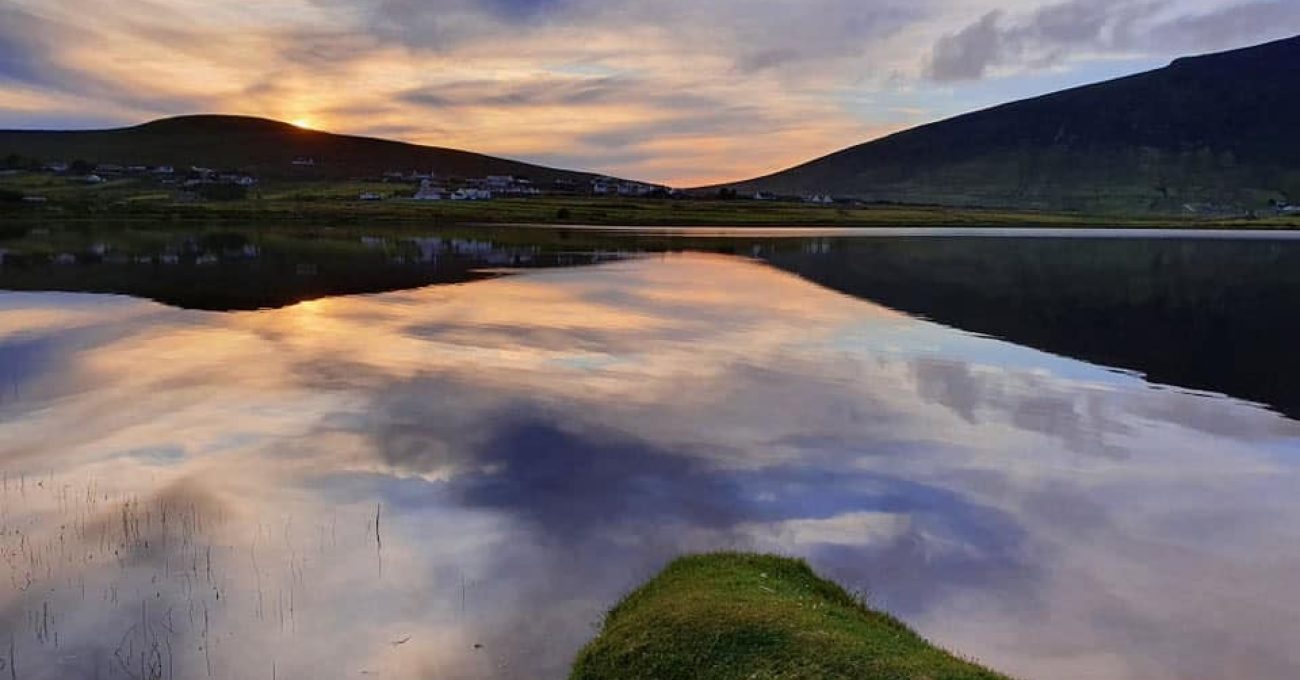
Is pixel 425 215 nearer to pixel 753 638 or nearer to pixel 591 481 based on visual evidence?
pixel 591 481

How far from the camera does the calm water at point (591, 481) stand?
11.9m

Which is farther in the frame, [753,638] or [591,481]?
[591,481]

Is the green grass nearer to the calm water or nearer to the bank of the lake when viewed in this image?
the calm water

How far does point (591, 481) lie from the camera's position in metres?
17.9

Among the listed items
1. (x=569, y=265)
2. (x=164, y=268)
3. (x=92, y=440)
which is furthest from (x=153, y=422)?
(x=569, y=265)

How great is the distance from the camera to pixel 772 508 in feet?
54.3

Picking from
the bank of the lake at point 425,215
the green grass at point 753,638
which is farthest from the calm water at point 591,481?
the bank of the lake at point 425,215

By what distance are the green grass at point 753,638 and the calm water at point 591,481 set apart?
113 cm

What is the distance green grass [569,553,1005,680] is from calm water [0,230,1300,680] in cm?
113

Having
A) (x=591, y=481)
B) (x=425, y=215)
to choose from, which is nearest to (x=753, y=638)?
(x=591, y=481)

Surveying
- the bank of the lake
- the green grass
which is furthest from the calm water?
the bank of the lake

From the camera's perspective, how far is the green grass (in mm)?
8984

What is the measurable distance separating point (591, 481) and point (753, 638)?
8689mm

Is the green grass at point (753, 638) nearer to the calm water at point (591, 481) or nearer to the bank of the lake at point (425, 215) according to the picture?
the calm water at point (591, 481)
